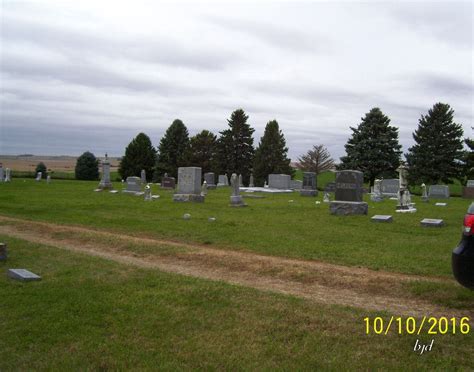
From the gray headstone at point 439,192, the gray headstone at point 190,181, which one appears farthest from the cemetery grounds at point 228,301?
the gray headstone at point 439,192

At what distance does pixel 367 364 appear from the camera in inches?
158

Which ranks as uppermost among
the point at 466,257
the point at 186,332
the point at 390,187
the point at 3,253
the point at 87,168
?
the point at 87,168

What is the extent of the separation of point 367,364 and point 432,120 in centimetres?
4278

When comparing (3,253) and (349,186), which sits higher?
(349,186)

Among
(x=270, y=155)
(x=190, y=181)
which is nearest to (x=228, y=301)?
(x=190, y=181)

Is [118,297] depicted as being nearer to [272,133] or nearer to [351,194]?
[351,194]

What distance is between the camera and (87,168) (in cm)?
5009

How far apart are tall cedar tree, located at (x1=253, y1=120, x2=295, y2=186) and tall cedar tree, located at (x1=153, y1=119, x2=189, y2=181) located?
932 centimetres

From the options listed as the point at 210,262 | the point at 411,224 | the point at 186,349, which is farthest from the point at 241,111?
the point at 186,349

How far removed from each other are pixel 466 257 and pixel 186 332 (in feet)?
10.8

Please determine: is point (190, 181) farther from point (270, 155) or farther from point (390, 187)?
point (270, 155)

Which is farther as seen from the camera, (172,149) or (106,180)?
(172,149)

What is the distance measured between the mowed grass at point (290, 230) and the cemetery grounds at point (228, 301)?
0.09 meters

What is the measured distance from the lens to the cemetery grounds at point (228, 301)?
4.24 m
